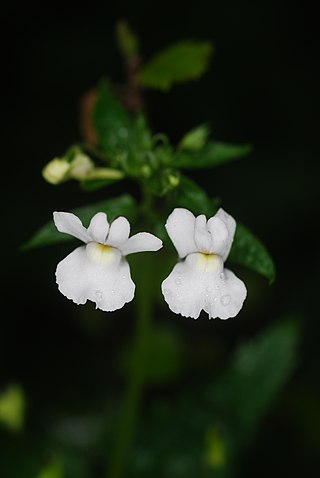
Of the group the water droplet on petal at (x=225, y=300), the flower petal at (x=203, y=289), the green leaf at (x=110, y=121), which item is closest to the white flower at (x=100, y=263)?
the flower petal at (x=203, y=289)

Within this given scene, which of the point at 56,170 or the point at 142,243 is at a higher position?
the point at 56,170

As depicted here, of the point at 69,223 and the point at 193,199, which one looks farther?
the point at 193,199

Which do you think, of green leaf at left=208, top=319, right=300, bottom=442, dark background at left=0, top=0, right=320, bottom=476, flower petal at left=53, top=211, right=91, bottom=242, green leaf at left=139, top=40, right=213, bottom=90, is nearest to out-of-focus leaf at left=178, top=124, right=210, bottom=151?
green leaf at left=139, top=40, right=213, bottom=90

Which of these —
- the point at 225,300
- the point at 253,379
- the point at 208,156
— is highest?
the point at 208,156

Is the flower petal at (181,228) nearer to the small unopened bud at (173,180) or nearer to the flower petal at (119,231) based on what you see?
the flower petal at (119,231)

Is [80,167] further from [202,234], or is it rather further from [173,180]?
[202,234]

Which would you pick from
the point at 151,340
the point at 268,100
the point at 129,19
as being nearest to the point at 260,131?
the point at 268,100

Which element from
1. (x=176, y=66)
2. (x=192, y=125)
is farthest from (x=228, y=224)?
(x=192, y=125)
